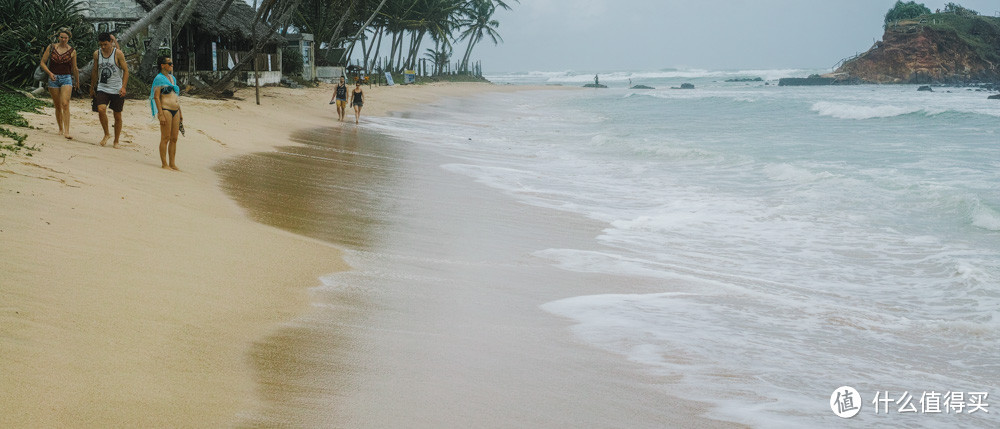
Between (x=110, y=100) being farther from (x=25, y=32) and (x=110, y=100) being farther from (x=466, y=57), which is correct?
(x=466, y=57)

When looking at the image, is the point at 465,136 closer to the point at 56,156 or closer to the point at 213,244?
the point at 56,156

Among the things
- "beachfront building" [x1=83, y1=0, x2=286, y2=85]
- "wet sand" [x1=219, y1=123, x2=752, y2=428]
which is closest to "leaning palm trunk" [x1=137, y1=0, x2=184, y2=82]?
"beachfront building" [x1=83, y1=0, x2=286, y2=85]

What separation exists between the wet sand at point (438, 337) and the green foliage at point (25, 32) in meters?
9.38

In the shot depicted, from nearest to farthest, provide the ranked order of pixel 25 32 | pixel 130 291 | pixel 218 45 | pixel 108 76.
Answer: pixel 130 291, pixel 108 76, pixel 25 32, pixel 218 45

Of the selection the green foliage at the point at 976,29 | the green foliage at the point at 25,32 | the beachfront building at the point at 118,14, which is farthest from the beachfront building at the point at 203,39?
the green foliage at the point at 976,29

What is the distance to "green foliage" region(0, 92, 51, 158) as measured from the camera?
8.05 meters

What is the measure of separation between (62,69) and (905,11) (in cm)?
10106

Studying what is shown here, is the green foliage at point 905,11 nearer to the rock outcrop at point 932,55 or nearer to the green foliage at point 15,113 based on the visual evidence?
the rock outcrop at point 932,55

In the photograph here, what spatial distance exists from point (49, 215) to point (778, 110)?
3281 centimetres

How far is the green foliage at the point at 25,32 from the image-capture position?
1600 cm

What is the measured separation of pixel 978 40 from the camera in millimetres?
84500

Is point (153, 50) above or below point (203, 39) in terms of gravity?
below

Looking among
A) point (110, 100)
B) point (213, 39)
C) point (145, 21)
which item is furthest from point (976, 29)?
point (110, 100)

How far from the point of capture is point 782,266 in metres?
7.73
